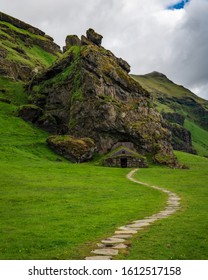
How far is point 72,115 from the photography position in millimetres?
115562

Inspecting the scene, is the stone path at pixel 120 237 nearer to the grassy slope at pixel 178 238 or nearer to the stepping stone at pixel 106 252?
the stepping stone at pixel 106 252

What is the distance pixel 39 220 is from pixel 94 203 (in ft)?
34.2

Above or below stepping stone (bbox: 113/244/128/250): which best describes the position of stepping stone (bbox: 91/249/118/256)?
below

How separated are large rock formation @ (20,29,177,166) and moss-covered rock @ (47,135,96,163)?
21.5ft

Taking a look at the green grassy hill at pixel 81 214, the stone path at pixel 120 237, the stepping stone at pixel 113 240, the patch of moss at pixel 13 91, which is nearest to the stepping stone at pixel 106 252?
the stone path at pixel 120 237

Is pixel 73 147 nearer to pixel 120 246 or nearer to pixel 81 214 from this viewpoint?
pixel 81 214

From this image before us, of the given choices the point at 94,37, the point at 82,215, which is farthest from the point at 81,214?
the point at 94,37

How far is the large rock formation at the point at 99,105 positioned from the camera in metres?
109

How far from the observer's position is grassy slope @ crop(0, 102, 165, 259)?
2074 centimetres

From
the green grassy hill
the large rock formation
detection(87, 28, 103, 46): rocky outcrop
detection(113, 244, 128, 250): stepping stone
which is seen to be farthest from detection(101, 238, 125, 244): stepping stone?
detection(87, 28, 103, 46): rocky outcrop

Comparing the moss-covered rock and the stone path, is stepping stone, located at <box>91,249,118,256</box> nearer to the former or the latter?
the stone path

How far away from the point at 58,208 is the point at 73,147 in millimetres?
64125
